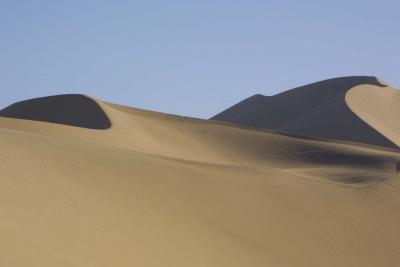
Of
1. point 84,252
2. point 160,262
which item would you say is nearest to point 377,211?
point 160,262

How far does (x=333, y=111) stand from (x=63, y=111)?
17425 millimetres

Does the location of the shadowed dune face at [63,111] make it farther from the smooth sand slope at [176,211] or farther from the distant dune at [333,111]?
the distant dune at [333,111]

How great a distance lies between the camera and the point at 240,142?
2580 centimetres

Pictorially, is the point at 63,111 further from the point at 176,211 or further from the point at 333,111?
the point at 333,111

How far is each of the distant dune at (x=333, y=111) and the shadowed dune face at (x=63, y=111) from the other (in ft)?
44.8

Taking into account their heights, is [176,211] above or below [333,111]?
above

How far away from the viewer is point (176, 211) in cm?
1294

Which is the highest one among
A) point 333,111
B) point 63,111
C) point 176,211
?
point 176,211

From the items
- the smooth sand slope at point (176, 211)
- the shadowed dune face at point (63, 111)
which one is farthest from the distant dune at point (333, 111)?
the smooth sand slope at point (176, 211)

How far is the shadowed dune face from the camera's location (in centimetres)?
2483

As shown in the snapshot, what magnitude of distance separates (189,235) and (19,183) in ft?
9.00

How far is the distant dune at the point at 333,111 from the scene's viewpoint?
3653 cm

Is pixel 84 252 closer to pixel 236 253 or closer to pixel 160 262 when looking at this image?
pixel 160 262

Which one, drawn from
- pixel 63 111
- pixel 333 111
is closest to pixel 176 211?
pixel 63 111
